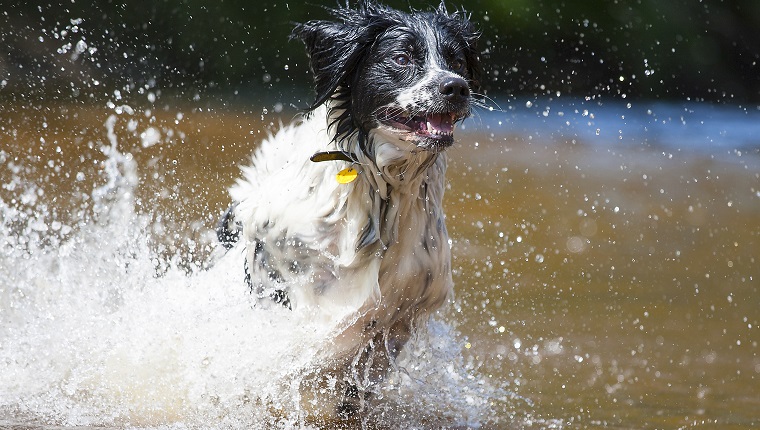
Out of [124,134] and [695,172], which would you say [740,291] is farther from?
[124,134]

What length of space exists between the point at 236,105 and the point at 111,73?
2.27 meters

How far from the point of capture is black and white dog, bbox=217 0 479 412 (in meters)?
3.38

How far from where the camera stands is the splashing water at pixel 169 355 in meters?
3.73

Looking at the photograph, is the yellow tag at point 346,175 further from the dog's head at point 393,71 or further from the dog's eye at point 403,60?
the dog's eye at point 403,60

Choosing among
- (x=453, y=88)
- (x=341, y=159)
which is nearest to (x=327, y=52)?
(x=341, y=159)

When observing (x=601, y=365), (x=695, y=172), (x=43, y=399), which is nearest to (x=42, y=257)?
(x=43, y=399)

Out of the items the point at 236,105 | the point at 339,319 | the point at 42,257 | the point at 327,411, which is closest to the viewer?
the point at 339,319

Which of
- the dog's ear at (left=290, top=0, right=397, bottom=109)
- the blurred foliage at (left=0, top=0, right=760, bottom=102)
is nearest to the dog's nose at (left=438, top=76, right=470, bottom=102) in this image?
the dog's ear at (left=290, top=0, right=397, bottom=109)

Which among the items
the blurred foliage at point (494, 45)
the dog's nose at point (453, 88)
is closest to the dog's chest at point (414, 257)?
the dog's nose at point (453, 88)

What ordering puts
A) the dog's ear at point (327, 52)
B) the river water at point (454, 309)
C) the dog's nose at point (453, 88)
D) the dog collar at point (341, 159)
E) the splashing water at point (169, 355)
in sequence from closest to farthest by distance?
the dog's nose at point (453, 88), the dog collar at point (341, 159), the dog's ear at point (327, 52), the splashing water at point (169, 355), the river water at point (454, 309)

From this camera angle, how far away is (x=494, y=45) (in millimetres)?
13445

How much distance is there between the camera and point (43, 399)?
371 cm

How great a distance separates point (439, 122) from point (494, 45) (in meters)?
10.4

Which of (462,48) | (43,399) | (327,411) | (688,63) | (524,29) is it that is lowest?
(688,63)
